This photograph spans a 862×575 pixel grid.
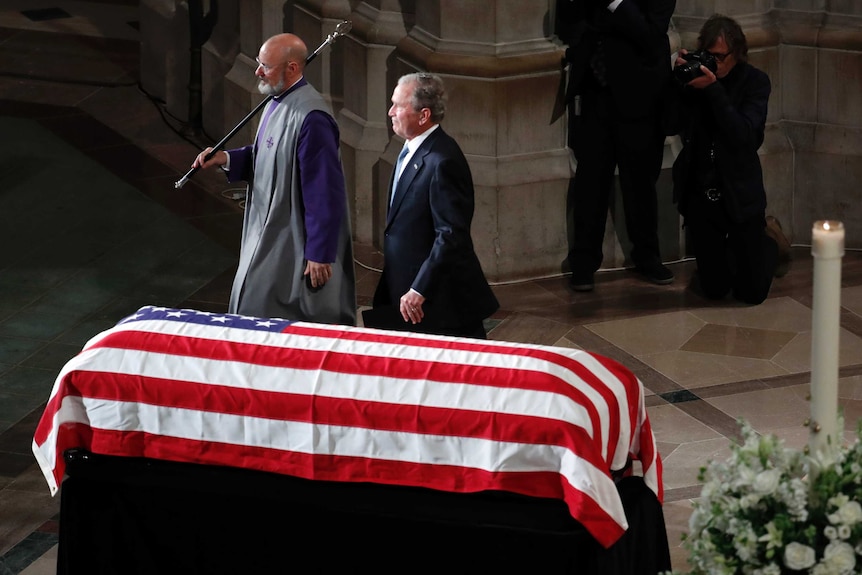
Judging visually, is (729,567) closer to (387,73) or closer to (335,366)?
(335,366)

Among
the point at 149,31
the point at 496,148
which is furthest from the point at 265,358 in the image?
the point at 149,31

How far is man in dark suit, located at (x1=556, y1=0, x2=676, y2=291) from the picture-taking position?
25.7ft

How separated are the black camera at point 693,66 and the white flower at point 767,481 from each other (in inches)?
189

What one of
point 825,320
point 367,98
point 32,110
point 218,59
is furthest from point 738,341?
point 32,110

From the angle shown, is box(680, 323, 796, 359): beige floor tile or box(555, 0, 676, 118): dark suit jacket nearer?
box(680, 323, 796, 359): beige floor tile

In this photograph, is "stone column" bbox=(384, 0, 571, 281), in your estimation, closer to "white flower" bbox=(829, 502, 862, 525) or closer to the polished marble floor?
the polished marble floor

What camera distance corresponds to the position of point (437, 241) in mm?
5688

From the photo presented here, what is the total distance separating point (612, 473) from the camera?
15.2 feet

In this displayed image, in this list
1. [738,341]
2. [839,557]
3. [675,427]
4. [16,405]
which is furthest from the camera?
[738,341]

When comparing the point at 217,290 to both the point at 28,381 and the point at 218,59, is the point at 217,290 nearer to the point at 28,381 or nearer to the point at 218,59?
the point at 28,381

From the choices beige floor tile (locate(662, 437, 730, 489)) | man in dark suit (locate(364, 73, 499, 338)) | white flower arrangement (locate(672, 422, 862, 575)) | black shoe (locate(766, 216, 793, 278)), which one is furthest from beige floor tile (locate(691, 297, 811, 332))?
white flower arrangement (locate(672, 422, 862, 575))

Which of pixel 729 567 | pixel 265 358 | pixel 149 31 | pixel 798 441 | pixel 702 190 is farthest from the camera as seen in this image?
pixel 149 31

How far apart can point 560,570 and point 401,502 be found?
1.58 ft

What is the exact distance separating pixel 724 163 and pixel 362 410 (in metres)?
3.92
